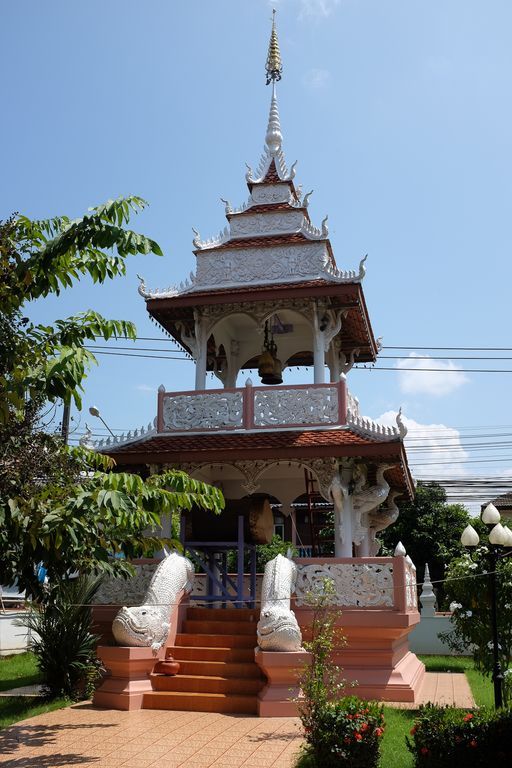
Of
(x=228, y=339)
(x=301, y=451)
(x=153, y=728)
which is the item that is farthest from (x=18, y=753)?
(x=228, y=339)

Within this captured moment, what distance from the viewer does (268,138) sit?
15.5 metres

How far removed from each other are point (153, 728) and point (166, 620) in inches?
82.4

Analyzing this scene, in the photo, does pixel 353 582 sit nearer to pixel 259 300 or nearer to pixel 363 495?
pixel 363 495

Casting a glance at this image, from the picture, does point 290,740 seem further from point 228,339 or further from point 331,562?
point 228,339

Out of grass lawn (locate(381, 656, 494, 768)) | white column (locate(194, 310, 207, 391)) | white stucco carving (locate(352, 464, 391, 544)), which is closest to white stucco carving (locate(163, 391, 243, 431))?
white column (locate(194, 310, 207, 391))

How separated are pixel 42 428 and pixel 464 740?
15.0ft

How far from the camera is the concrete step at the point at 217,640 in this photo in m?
10.7

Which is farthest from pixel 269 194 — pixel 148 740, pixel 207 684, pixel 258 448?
pixel 148 740

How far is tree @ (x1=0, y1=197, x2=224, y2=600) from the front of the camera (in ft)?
20.1

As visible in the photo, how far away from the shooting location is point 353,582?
1073 cm

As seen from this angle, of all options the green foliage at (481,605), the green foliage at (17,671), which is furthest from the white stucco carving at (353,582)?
the green foliage at (17,671)

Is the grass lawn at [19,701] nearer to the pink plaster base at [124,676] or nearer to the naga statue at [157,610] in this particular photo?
the pink plaster base at [124,676]

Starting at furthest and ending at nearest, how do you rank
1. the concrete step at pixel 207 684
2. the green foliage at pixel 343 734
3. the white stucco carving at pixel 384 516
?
the white stucco carving at pixel 384 516, the concrete step at pixel 207 684, the green foliage at pixel 343 734

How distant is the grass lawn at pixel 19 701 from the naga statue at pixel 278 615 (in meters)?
2.89
